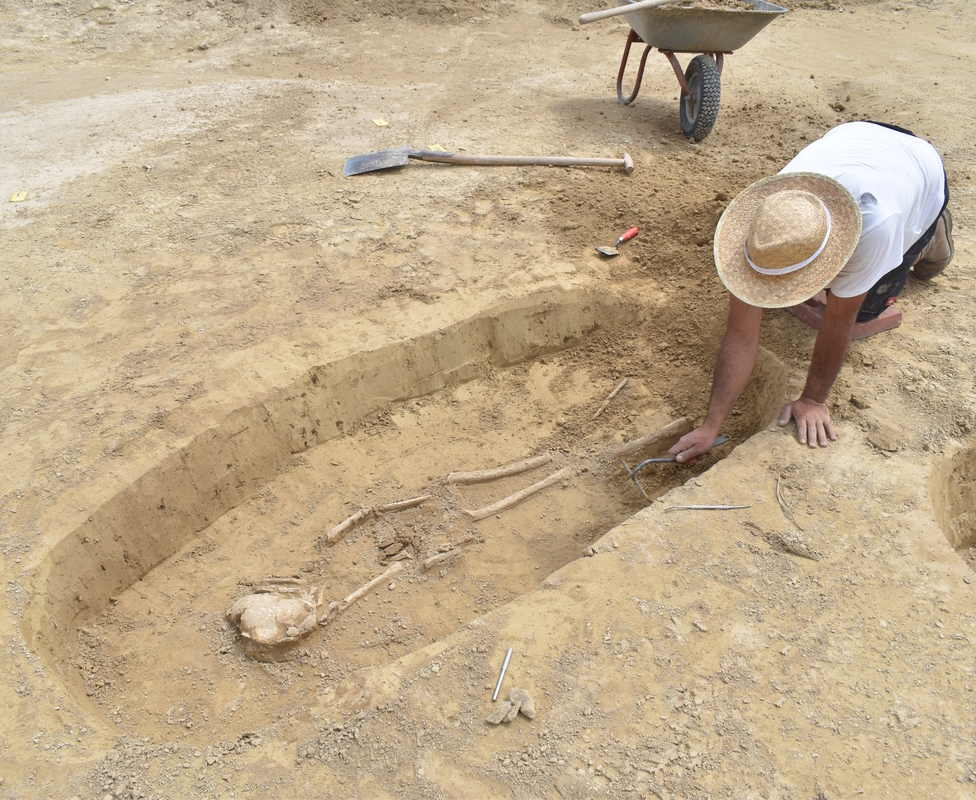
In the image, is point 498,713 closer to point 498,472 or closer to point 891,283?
point 498,472

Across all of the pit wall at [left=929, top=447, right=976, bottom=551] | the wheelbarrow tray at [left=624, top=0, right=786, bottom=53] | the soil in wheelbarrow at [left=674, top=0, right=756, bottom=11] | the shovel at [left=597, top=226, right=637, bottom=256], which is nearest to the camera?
the pit wall at [left=929, top=447, right=976, bottom=551]

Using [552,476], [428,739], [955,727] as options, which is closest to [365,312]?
[552,476]

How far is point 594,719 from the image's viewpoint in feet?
7.82

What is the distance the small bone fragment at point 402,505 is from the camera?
12.6 ft

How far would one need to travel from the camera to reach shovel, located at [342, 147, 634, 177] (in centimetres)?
573

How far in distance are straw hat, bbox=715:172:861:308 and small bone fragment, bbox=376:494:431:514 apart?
2085 mm

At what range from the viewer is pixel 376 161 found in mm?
5766

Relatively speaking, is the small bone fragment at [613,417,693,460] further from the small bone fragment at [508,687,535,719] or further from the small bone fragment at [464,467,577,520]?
the small bone fragment at [508,687,535,719]

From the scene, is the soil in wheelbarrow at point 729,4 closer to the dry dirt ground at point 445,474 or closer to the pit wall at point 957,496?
the dry dirt ground at point 445,474

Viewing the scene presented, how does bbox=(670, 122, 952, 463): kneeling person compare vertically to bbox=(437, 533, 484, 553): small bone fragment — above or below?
above

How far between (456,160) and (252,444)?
11.0ft

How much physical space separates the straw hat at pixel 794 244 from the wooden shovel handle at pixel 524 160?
3240 mm

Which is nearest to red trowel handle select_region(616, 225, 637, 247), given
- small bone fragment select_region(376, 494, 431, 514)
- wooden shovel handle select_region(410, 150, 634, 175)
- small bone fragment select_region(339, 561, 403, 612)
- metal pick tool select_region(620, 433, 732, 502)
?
wooden shovel handle select_region(410, 150, 634, 175)

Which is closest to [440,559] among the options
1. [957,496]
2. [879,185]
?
[957,496]
